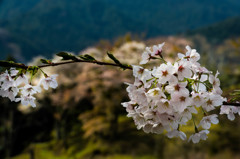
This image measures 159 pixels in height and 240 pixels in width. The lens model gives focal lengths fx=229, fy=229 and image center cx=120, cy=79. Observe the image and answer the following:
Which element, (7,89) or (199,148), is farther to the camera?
(199,148)

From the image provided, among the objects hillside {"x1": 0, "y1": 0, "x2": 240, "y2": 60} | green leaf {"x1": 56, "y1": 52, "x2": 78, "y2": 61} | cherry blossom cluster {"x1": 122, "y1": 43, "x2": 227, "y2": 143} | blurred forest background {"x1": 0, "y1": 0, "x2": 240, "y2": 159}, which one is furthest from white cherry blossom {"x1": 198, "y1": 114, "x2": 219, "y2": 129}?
hillside {"x1": 0, "y1": 0, "x2": 240, "y2": 60}

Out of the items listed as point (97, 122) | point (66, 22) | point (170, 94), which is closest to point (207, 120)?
point (170, 94)

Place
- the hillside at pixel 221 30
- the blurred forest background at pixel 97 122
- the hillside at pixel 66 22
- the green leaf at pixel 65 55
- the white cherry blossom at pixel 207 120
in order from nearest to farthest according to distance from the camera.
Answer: the green leaf at pixel 65 55 < the white cherry blossom at pixel 207 120 < the blurred forest background at pixel 97 122 < the hillside at pixel 221 30 < the hillside at pixel 66 22

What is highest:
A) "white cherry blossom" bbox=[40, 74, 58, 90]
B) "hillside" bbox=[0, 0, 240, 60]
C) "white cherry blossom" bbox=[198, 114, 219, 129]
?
"hillside" bbox=[0, 0, 240, 60]

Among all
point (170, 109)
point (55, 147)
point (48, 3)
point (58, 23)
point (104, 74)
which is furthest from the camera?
point (48, 3)

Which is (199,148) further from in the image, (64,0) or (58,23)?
(64,0)

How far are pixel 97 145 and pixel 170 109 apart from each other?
9.24 meters

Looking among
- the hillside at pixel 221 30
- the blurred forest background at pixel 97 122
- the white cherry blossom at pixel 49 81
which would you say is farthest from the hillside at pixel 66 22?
the white cherry blossom at pixel 49 81

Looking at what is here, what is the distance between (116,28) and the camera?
7308 inches

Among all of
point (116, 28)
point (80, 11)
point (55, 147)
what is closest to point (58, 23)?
point (80, 11)

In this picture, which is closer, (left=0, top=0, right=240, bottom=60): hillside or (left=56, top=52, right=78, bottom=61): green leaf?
(left=56, top=52, right=78, bottom=61): green leaf

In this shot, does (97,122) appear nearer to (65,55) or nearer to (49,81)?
(49,81)

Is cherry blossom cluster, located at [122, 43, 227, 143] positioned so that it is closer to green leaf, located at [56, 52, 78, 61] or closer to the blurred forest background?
green leaf, located at [56, 52, 78, 61]

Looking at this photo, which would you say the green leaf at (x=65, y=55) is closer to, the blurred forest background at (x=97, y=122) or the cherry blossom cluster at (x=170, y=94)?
the cherry blossom cluster at (x=170, y=94)
